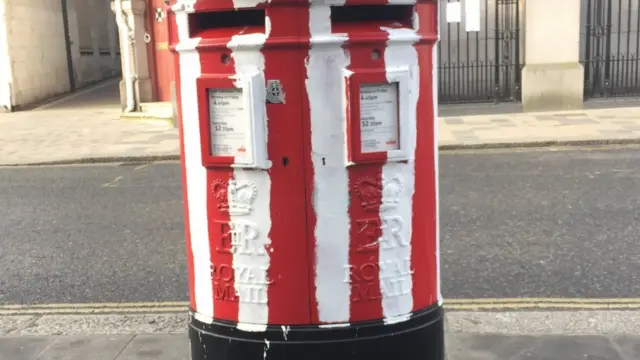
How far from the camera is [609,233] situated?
5.35 metres

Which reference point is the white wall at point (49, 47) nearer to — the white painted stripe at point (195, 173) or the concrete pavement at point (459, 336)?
the concrete pavement at point (459, 336)

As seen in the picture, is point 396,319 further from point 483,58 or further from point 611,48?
point 611,48

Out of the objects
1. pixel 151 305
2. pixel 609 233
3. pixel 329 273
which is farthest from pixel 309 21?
pixel 609 233

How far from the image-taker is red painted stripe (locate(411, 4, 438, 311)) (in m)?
2.23

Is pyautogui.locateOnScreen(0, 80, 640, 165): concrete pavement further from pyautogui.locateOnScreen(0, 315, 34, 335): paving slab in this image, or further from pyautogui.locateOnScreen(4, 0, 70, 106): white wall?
pyautogui.locateOnScreen(0, 315, 34, 335): paving slab

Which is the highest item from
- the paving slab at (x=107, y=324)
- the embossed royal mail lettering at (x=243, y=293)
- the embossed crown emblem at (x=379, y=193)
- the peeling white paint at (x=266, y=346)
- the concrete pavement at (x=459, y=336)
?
the embossed crown emblem at (x=379, y=193)

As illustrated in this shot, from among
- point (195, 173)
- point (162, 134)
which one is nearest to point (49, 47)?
point (162, 134)

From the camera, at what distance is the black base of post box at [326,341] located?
2.19 m

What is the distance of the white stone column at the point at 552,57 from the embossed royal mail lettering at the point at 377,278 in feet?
39.4

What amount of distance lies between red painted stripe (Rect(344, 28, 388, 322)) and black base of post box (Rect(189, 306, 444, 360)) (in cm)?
6

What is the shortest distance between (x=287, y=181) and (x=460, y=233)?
3.62 meters

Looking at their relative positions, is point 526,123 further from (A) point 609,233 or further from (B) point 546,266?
(B) point 546,266

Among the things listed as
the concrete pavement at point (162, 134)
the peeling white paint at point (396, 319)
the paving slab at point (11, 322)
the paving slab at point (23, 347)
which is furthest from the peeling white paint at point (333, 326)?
the concrete pavement at point (162, 134)

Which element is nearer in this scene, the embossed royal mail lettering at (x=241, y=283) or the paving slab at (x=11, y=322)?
the embossed royal mail lettering at (x=241, y=283)
